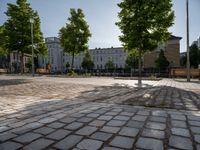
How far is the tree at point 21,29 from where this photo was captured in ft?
85.5

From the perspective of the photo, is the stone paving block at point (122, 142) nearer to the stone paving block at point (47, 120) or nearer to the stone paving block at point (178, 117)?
the stone paving block at point (47, 120)

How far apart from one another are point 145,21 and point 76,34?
572 inches

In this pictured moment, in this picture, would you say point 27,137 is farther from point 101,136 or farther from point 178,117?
point 178,117

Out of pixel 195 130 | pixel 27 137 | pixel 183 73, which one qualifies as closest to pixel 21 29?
pixel 183 73

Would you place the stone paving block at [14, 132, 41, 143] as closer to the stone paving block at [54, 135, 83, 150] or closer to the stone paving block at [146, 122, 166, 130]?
the stone paving block at [54, 135, 83, 150]

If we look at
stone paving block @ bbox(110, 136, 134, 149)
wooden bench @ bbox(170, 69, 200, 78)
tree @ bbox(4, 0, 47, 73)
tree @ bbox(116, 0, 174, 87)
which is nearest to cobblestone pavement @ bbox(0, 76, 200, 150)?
stone paving block @ bbox(110, 136, 134, 149)

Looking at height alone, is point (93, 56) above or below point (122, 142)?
above

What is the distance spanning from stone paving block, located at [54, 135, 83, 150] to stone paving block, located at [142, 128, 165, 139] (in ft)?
3.34

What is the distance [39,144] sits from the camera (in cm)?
257

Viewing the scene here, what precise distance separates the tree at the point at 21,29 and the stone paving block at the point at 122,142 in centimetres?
2585

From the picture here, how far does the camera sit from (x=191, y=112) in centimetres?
457

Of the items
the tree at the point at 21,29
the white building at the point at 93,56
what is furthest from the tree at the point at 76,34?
the white building at the point at 93,56

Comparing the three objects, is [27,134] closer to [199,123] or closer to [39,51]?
[199,123]

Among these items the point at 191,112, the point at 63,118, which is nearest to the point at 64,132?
the point at 63,118
